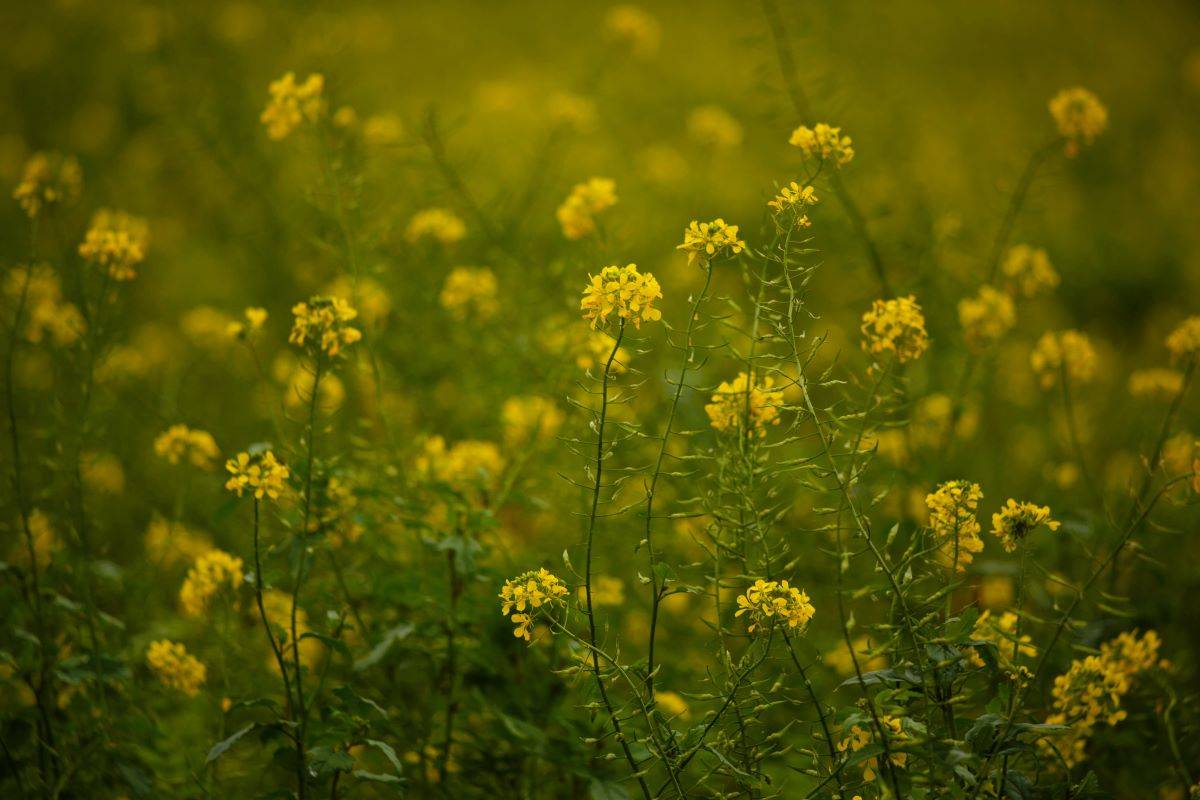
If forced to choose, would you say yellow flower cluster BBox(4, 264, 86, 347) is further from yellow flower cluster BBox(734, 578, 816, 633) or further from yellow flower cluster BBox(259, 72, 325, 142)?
yellow flower cluster BBox(734, 578, 816, 633)

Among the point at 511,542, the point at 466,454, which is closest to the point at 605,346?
the point at 466,454

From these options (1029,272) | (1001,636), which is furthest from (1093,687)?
(1029,272)

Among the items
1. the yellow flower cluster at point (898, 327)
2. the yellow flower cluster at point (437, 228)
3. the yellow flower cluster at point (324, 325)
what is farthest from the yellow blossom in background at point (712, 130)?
the yellow flower cluster at point (324, 325)

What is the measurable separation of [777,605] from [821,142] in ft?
3.14

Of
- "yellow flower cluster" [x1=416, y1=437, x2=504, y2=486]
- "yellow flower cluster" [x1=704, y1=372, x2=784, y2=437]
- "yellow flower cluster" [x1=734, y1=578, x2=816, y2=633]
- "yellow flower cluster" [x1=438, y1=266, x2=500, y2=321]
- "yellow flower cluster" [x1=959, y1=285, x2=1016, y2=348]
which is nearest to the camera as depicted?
"yellow flower cluster" [x1=734, y1=578, x2=816, y2=633]

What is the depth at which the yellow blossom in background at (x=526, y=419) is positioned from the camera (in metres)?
2.80

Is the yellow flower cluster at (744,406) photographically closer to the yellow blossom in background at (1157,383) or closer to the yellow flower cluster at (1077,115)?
the yellow flower cluster at (1077,115)

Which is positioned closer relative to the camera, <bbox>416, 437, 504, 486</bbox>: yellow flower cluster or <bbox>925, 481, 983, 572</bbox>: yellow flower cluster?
<bbox>925, 481, 983, 572</bbox>: yellow flower cluster

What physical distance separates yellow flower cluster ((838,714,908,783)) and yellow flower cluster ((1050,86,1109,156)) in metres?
1.69

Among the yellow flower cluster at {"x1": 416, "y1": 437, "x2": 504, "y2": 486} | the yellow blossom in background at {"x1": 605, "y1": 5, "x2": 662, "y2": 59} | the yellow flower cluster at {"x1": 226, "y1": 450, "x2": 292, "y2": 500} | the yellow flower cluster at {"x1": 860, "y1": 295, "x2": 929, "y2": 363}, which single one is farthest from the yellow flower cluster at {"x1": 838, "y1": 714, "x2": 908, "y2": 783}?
the yellow blossom in background at {"x1": 605, "y1": 5, "x2": 662, "y2": 59}

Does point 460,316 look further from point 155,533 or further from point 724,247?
point 724,247

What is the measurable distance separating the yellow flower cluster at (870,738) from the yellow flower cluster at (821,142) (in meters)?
1.08

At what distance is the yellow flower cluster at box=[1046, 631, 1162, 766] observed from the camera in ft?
5.80

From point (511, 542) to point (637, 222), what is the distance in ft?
6.74
